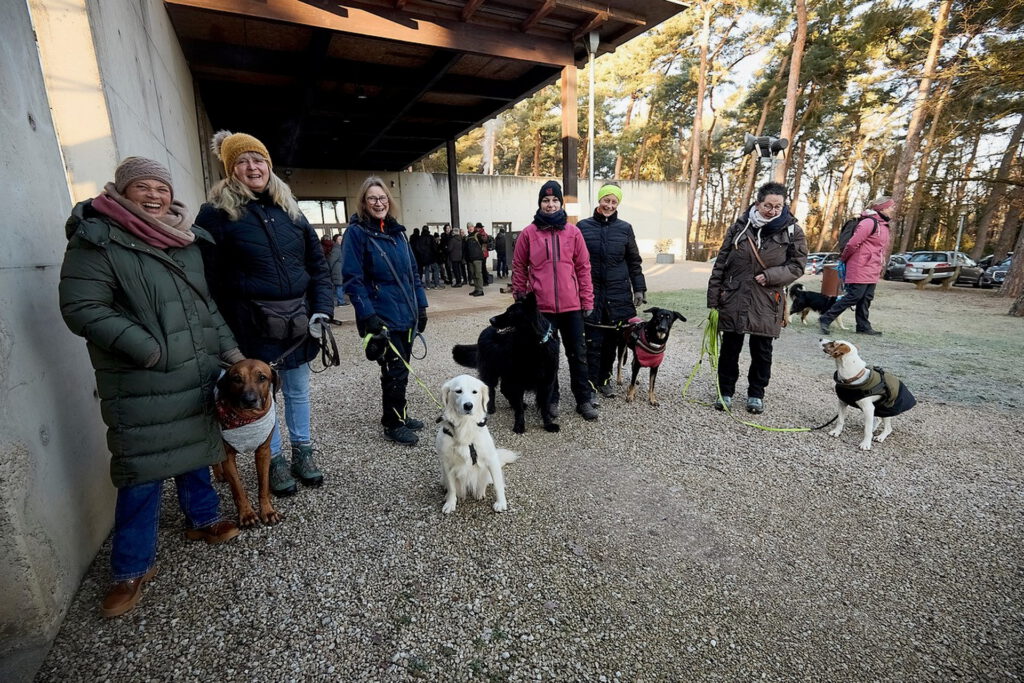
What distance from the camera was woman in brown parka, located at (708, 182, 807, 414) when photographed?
356 centimetres

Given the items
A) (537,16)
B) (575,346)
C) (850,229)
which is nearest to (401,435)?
(575,346)

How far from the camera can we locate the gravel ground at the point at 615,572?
1.62 meters

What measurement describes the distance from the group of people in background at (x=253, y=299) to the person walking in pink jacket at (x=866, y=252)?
13.2 ft

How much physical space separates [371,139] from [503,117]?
1964 centimetres

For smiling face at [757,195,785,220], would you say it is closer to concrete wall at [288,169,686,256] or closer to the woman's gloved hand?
the woman's gloved hand

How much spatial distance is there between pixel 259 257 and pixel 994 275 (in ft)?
77.0

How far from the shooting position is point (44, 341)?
70.9 inches

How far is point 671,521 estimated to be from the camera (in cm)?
245

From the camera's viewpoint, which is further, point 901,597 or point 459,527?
point 459,527

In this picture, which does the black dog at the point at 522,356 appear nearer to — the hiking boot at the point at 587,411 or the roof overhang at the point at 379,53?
the hiking boot at the point at 587,411

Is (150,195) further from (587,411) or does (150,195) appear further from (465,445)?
(587,411)

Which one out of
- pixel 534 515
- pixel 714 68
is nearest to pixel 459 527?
pixel 534 515

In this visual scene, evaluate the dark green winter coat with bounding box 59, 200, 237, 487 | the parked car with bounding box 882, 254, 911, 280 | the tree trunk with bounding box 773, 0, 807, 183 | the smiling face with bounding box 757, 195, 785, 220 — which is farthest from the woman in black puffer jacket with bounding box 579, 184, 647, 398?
the parked car with bounding box 882, 254, 911, 280

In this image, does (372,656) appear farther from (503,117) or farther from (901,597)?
(503,117)
